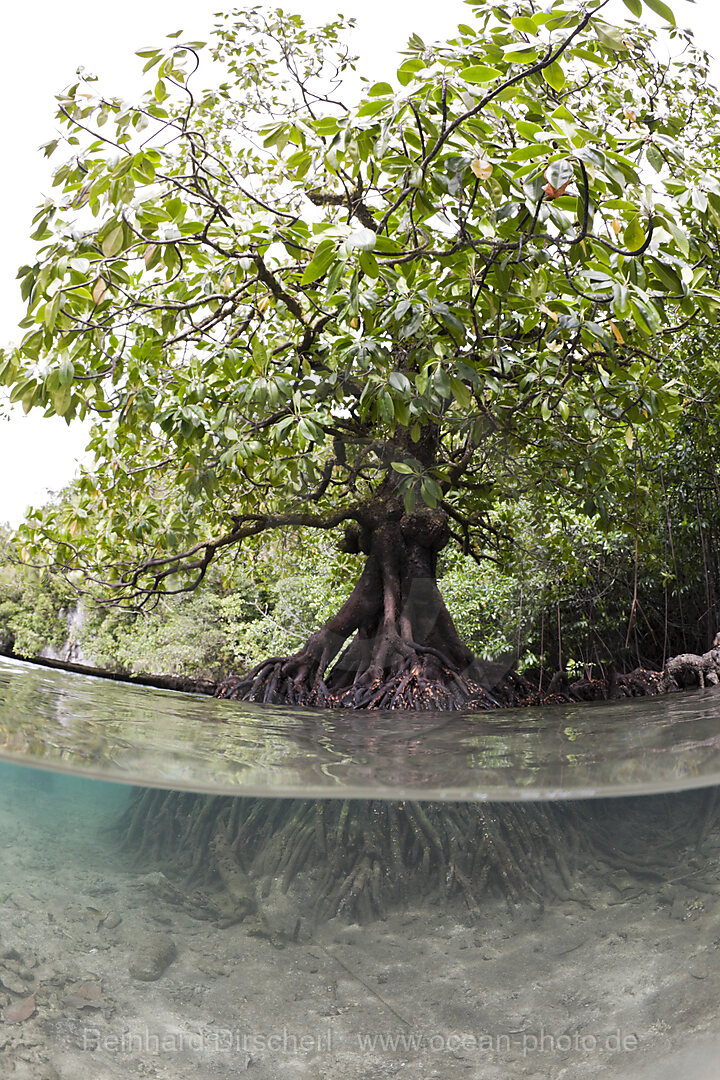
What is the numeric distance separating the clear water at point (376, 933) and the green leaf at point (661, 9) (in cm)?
193

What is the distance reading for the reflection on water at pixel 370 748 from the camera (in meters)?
2.26

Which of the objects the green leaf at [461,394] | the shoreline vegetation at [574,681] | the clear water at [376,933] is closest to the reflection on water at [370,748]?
the clear water at [376,933]

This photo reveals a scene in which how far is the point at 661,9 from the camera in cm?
146

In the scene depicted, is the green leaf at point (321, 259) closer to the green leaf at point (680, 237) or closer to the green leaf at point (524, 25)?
the green leaf at point (524, 25)

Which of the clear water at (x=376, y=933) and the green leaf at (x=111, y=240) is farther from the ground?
the green leaf at (x=111, y=240)

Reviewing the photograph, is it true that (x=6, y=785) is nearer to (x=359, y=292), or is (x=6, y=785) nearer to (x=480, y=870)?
(x=480, y=870)

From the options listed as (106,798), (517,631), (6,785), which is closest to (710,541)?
(517,631)

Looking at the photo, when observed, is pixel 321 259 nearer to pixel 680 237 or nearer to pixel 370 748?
pixel 680 237

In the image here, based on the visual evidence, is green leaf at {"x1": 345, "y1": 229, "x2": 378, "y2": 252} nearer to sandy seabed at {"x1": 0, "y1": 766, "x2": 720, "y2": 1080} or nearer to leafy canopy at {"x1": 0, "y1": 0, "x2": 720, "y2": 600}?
leafy canopy at {"x1": 0, "y1": 0, "x2": 720, "y2": 600}

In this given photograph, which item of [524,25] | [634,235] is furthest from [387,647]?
[524,25]

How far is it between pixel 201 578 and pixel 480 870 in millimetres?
2311

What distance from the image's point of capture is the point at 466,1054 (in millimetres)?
2225

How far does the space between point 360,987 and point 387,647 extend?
1.75 metres

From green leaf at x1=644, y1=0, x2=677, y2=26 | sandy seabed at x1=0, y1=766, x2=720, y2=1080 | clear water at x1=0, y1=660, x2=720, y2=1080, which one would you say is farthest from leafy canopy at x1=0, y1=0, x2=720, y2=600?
sandy seabed at x1=0, y1=766, x2=720, y2=1080
